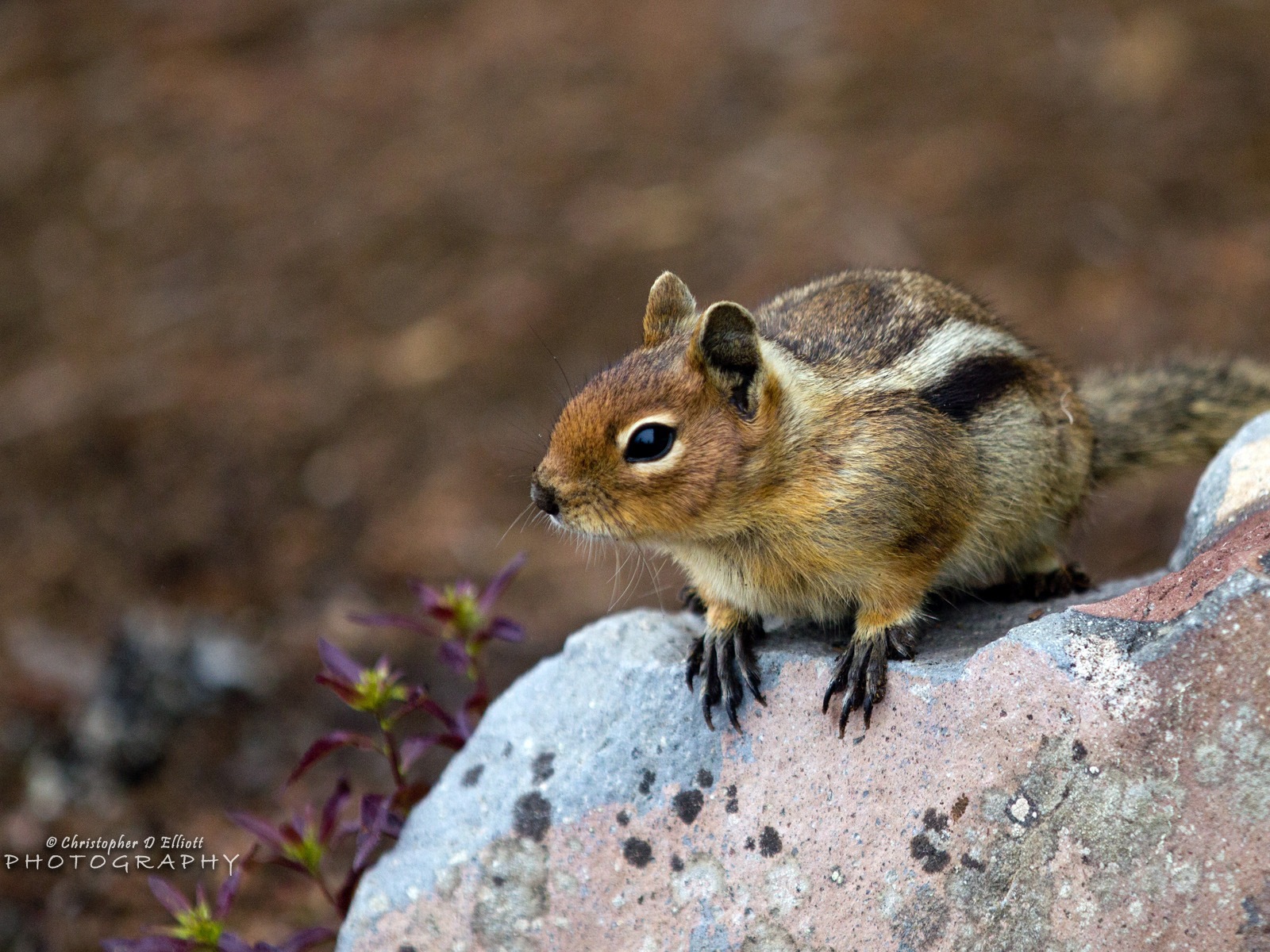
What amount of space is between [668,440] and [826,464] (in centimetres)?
42

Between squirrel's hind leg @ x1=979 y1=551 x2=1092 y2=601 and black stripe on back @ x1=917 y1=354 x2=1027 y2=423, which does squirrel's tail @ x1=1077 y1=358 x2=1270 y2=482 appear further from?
black stripe on back @ x1=917 y1=354 x2=1027 y2=423

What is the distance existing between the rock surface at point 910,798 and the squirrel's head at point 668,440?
441mm

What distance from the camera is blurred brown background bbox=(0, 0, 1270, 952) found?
5613mm

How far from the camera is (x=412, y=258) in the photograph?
8.02m

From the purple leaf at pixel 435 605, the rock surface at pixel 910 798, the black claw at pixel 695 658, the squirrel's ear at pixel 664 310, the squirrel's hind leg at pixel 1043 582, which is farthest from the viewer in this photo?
the squirrel's hind leg at pixel 1043 582

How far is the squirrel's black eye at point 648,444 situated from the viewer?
9.75ft

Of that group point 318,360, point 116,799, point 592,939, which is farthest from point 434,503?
point 592,939

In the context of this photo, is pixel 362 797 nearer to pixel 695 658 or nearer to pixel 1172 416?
pixel 695 658

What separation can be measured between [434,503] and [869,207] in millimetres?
3297

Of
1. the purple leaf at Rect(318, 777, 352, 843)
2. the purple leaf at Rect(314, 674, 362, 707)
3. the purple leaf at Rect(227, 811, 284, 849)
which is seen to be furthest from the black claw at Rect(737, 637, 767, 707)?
the purple leaf at Rect(227, 811, 284, 849)

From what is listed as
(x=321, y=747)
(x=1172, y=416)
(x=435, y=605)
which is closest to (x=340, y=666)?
(x=321, y=747)

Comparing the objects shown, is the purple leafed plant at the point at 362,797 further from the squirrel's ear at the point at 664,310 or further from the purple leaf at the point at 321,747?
the squirrel's ear at the point at 664,310

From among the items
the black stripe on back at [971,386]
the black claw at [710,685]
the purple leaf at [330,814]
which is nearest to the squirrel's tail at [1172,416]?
the black stripe on back at [971,386]

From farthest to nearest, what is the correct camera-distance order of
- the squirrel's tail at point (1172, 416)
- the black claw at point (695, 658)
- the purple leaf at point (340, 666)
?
the squirrel's tail at point (1172, 416) < the purple leaf at point (340, 666) < the black claw at point (695, 658)
